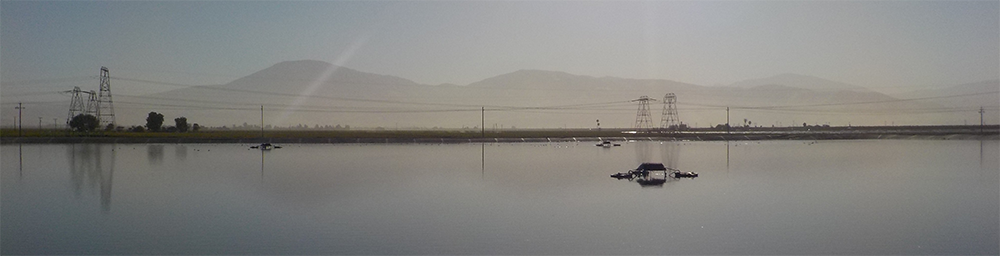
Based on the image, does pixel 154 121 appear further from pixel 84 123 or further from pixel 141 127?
pixel 84 123

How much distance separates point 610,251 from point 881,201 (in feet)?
38.8

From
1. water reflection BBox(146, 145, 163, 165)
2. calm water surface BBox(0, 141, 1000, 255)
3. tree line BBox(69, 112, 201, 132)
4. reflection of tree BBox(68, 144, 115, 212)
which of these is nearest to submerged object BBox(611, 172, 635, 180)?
calm water surface BBox(0, 141, 1000, 255)

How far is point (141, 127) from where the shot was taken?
94250 mm

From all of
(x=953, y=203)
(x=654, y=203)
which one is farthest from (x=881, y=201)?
(x=654, y=203)

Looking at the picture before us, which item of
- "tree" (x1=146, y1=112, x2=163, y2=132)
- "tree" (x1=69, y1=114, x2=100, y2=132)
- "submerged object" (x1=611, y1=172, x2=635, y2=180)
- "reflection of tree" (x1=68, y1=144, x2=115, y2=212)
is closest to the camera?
"reflection of tree" (x1=68, y1=144, x2=115, y2=212)

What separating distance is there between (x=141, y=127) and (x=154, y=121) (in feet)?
6.15

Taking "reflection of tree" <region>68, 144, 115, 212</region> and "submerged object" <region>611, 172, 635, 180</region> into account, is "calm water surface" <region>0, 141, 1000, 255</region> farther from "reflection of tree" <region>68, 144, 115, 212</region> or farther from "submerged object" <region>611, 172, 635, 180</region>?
"submerged object" <region>611, 172, 635, 180</region>

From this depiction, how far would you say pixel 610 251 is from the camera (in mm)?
13273

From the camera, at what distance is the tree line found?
285 feet

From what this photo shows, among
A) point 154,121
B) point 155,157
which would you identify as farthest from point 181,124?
point 155,157

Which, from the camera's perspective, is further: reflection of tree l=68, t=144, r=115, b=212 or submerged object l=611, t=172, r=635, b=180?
submerged object l=611, t=172, r=635, b=180

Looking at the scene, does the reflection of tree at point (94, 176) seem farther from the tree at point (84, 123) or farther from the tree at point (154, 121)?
the tree at point (154, 121)

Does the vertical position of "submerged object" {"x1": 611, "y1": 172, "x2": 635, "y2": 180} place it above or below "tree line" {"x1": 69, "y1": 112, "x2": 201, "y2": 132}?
below

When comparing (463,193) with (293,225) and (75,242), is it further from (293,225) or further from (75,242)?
(75,242)
